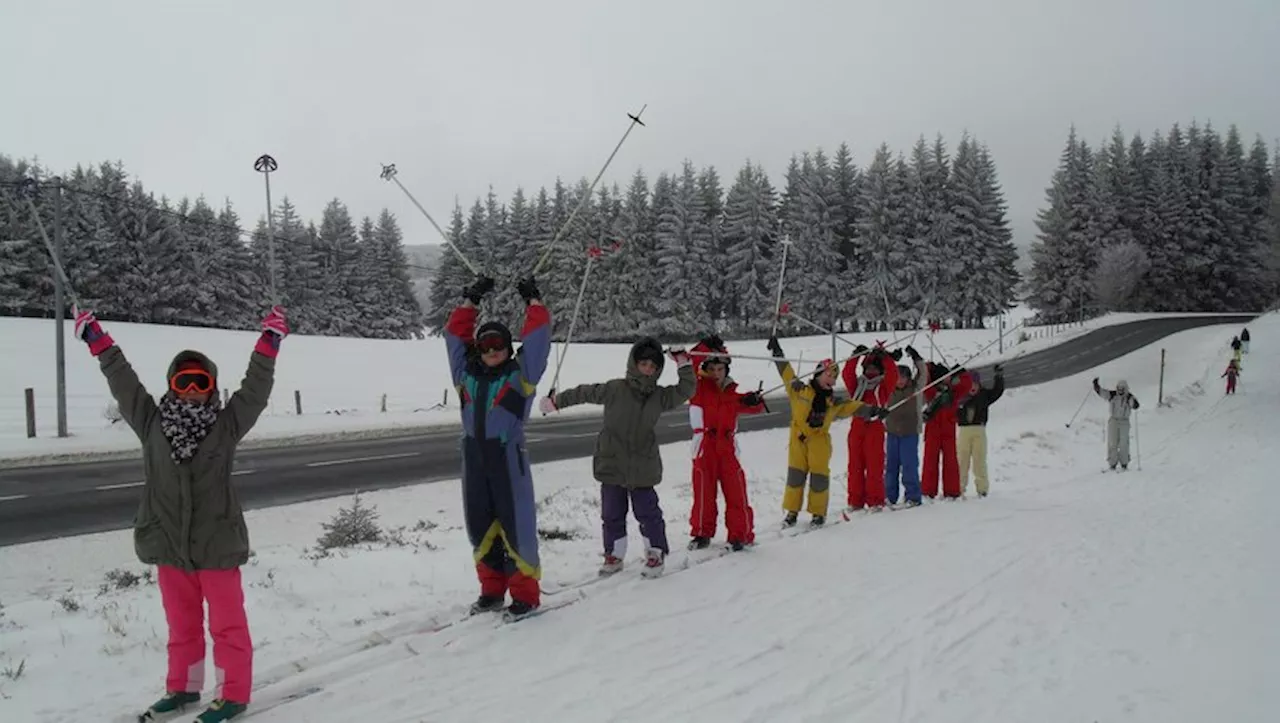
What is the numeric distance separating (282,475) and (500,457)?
10921 mm

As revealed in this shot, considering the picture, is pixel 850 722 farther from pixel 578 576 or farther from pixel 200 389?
pixel 200 389

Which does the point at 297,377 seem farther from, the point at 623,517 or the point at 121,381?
the point at 121,381

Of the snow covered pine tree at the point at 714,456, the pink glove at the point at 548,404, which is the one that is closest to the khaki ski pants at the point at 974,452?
the snow covered pine tree at the point at 714,456

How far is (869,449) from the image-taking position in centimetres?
1055

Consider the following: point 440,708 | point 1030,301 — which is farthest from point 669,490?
point 1030,301

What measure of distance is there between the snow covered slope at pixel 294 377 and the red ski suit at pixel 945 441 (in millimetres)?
2747

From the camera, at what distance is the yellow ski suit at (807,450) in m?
9.12

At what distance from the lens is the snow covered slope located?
2116cm

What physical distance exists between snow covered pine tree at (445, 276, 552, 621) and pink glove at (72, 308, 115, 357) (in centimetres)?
194

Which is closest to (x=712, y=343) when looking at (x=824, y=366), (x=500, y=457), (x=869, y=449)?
(x=824, y=366)

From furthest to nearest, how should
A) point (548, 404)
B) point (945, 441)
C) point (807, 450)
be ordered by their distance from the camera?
point (945, 441)
point (807, 450)
point (548, 404)

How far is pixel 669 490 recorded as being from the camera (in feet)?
45.2

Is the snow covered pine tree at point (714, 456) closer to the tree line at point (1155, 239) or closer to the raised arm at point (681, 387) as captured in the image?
the raised arm at point (681, 387)

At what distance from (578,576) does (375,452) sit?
1257 cm
